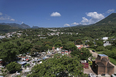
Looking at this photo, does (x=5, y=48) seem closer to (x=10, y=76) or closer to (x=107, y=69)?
(x=10, y=76)

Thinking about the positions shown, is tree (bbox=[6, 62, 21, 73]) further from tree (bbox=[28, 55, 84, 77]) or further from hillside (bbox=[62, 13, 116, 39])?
hillside (bbox=[62, 13, 116, 39])

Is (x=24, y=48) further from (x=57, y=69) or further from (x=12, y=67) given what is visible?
(x=57, y=69)

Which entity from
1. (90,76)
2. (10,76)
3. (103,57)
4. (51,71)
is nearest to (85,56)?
(103,57)

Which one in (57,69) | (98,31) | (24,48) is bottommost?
(24,48)

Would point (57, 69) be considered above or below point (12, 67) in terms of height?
above

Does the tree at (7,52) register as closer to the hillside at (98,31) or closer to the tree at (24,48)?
the tree at (24,48)

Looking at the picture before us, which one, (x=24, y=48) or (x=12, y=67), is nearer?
(x=12, y=67)

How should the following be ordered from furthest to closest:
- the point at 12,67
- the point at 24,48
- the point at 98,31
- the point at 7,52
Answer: the point at 98,31
the point at 24,48
the point at 7,52
the point at 12,67

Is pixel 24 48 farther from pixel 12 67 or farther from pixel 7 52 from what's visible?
pixel 12 67

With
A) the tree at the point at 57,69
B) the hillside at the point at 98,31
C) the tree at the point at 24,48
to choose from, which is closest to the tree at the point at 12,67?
the tree at the point at 57,69

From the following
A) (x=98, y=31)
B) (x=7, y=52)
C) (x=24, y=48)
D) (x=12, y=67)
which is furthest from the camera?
(x=98, y=31)

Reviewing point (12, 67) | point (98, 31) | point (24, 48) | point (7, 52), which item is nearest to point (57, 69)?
point (12, 67)
